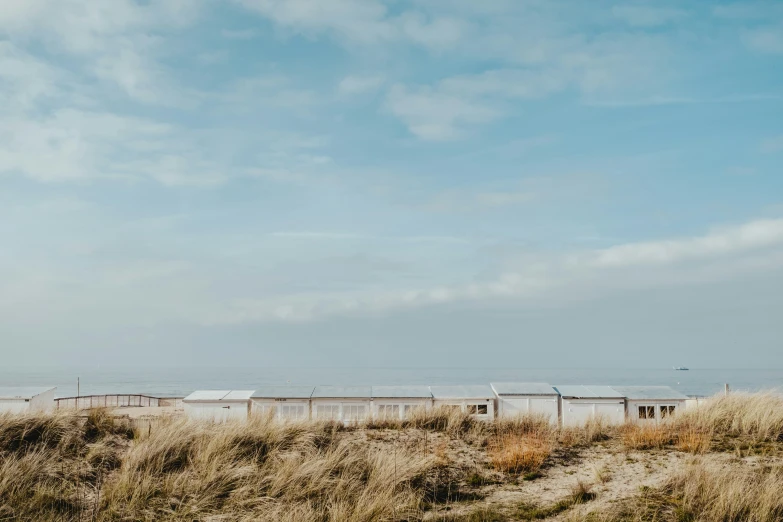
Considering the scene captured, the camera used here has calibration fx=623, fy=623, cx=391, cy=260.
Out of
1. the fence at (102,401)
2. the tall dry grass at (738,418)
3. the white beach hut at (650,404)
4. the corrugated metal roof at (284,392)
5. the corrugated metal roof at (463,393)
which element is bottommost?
the fence at (102,401)

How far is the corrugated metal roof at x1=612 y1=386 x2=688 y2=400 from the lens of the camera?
24750 mm

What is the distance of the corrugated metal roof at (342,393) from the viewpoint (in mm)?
23050

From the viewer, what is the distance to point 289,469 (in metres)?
9.35

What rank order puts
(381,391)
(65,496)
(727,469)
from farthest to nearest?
1. (381,391)
2. (727,469)
3. (65,496)

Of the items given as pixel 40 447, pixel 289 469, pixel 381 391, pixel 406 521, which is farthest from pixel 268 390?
pixel 406 521

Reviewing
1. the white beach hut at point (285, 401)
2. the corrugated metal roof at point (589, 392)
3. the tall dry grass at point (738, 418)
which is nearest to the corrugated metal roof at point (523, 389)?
the corrugated metal roof at point (589, 392)

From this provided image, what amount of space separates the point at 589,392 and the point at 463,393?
5036 mm

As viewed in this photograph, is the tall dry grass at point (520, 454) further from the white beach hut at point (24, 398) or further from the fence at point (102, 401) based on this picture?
the fence at point (102, 401)

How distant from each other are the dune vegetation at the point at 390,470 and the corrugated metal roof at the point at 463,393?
33.5ft

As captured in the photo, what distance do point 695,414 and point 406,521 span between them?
8.12 m

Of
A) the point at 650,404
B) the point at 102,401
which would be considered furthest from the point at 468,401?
the point at 102,401

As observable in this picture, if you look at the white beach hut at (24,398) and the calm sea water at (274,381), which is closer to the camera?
the white beach hut at (24,398)

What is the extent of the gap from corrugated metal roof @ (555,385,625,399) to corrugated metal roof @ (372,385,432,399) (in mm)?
5406

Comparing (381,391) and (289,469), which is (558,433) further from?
(381,391)
